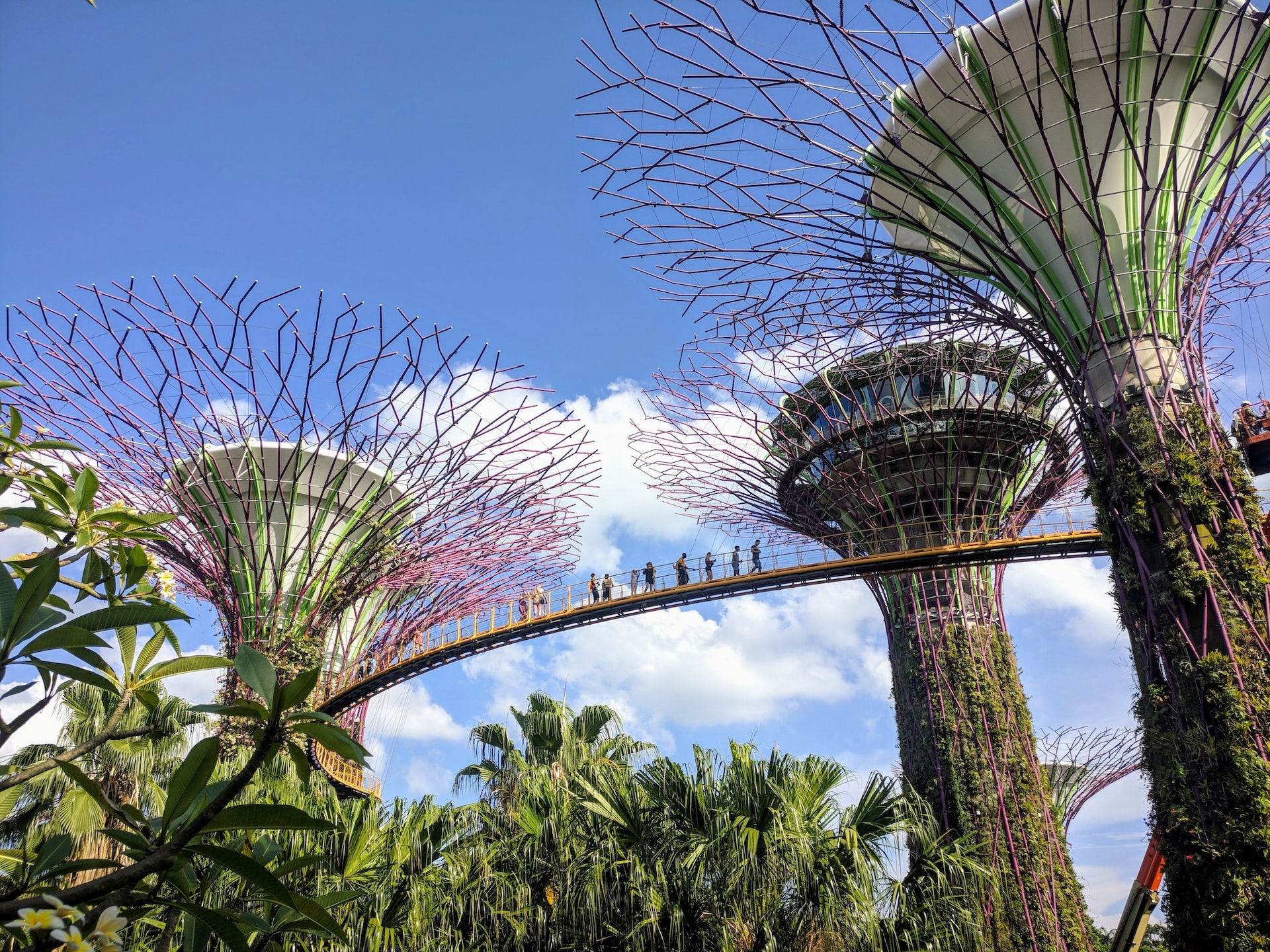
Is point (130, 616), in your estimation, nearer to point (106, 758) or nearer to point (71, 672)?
point (71, 672)

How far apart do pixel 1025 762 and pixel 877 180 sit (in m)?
12.6

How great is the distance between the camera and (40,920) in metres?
1.99

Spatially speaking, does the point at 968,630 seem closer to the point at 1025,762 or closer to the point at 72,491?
the point at 1025,762

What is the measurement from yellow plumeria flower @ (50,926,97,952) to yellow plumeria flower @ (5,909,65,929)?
2 cm

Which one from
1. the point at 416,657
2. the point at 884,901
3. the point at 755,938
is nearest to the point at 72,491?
the point at 755,938

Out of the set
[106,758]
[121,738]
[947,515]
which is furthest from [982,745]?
[121,738]

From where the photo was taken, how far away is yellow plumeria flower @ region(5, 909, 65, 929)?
194cm

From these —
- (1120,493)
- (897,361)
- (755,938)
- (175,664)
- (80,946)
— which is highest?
(897,361)

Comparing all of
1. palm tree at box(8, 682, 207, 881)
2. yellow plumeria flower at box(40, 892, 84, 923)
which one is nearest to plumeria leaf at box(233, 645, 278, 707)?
yellow plumeria flower at box(40, 892, 84, 923)

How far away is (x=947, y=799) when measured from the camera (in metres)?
19.8

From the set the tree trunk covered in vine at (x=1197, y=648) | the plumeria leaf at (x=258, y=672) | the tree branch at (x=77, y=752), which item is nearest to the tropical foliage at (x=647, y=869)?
the tree trunk covered in vine at (x=1197, y=648)

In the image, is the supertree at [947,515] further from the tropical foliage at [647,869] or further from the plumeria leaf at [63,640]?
the plumeria leaf at [63,640]

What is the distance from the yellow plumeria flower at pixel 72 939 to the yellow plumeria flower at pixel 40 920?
0.7 inches

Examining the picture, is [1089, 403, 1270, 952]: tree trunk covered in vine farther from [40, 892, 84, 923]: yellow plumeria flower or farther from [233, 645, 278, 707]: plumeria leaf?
[40, 892, 84, 923]: yellow plumeria flower
